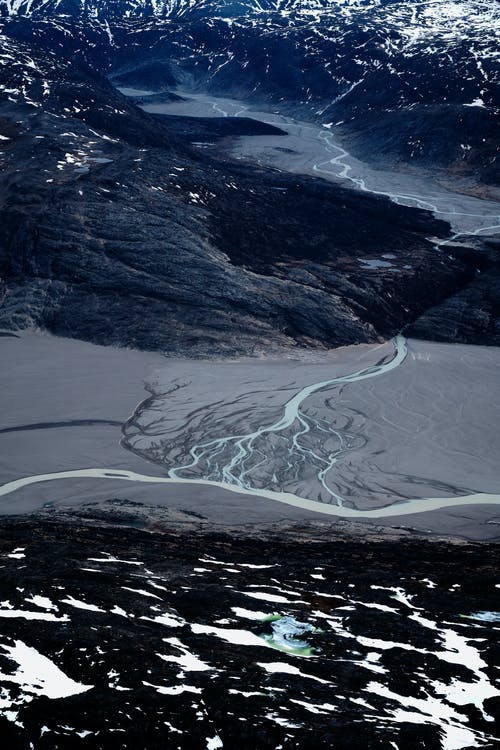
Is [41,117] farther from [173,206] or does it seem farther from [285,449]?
[285,449]

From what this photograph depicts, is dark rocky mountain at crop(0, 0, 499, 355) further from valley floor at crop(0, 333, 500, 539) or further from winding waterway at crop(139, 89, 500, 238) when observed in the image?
valley floor at crop(0, 333, 500, 539)

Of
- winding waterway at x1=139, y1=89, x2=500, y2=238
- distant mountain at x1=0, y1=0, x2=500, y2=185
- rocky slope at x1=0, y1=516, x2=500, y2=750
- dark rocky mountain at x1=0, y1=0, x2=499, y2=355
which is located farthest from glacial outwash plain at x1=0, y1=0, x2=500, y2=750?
distant mountain at x1=0, y1=0, x2=500, y2=185

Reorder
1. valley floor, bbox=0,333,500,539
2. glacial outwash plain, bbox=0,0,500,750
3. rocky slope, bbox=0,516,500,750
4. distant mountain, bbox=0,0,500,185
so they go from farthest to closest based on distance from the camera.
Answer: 1. distant mountain, bbox=0,0,500,185
2. valley floor, bbox=0,333,500,539
3. glacial outwash plain, bbox=0,0,500,750
4. rocky slope, bbox=0,516,500,750

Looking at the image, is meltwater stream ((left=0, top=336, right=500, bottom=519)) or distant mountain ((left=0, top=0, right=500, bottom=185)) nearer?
meltwater stream ((left=0, top=336, right=500, bottom=519))

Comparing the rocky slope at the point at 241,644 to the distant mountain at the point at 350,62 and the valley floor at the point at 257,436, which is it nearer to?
the valley floor at the point at 257,436

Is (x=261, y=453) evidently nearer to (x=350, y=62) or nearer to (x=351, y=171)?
(x=351, y=171)

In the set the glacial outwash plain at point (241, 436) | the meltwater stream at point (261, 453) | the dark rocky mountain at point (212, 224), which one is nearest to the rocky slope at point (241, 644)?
the glacial outwash plain at point (241, 436)
